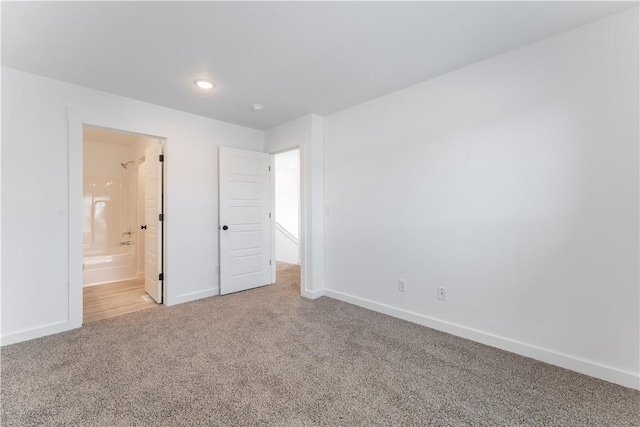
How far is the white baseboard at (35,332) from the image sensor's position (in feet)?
7.85

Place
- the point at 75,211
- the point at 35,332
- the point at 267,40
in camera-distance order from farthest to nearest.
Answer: the point at 75,211, the point at 35,332, the point at 267,40

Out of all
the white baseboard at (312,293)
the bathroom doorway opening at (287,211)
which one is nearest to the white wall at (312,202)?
the white baseboard at (312,293)

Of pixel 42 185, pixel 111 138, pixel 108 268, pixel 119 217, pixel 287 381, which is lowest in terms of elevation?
pixel 287 381

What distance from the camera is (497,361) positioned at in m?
2.09

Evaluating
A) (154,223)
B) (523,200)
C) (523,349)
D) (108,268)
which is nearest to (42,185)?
(154,223)

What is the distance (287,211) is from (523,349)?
627cm

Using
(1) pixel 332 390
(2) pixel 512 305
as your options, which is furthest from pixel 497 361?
(1) pixel 332 390

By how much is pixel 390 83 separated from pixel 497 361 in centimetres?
257

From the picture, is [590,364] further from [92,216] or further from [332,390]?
[92,216]

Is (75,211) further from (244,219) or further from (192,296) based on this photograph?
(244,219)

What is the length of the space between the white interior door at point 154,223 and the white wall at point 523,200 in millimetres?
2586

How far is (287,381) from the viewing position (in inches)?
73.1

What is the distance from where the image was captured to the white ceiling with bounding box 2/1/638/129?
1.75m

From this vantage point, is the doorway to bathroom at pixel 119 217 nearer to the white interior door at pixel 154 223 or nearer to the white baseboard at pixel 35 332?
the white interior door at pixel 154 223
